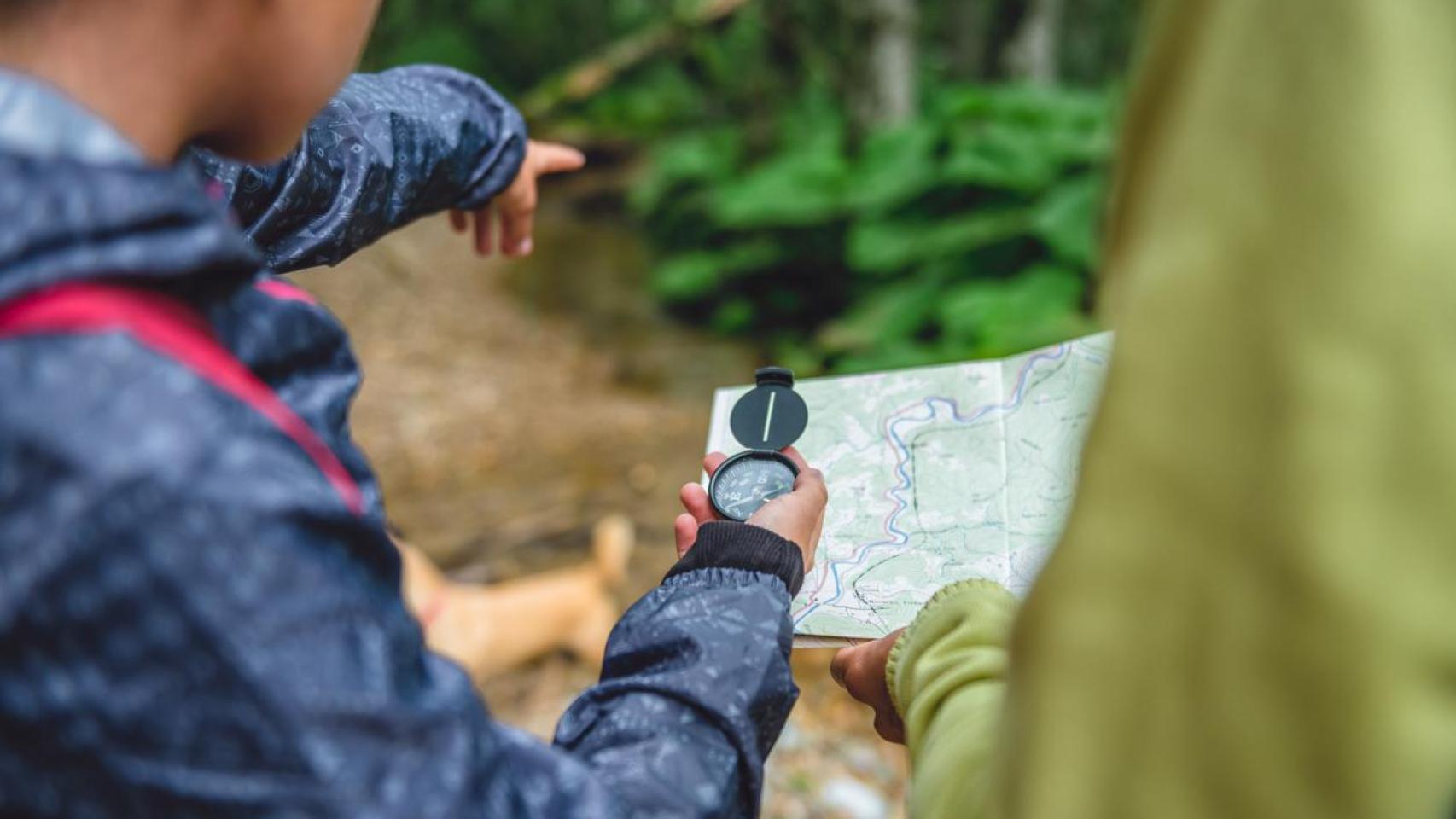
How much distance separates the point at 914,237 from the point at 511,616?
11.5ft

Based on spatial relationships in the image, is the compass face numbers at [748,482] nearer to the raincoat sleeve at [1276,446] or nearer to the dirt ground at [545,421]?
the raincoat sleeve at [1276,446]

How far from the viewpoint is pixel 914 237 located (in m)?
5.97

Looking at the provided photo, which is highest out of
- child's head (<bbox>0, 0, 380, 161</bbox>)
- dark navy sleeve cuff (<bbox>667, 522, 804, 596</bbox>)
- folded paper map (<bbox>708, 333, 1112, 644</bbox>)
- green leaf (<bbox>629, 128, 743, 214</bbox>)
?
child's head (<bbox>0, 0, 380, 161</bbox>)

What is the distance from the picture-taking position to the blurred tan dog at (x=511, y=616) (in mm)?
3295

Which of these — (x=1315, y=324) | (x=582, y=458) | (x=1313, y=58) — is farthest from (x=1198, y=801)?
(x=582, y=458)

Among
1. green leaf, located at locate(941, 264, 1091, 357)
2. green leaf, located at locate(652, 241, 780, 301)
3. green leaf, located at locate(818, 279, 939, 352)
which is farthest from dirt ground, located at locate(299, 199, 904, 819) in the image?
green leaf, located at locate(941, 264, 1091, 357)

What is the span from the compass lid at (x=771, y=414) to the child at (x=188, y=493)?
2.08 feet

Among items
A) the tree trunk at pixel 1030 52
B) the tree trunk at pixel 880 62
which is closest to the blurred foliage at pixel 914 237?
the tree trunk at pixel 880 62

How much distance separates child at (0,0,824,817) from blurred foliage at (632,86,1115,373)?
3.58m

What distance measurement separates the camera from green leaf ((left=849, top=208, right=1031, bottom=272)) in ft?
18.2

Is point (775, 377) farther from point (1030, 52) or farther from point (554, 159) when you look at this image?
point (1030, 52)

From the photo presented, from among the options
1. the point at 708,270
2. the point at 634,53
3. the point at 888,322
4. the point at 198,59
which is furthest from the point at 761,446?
the point at 634,53

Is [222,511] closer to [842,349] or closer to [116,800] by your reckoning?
[116,800]

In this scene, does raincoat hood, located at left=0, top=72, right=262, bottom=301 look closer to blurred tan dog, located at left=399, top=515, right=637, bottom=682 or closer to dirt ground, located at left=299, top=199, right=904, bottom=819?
dirt ground, located at left=299, top=199, right=904, bottom=819
